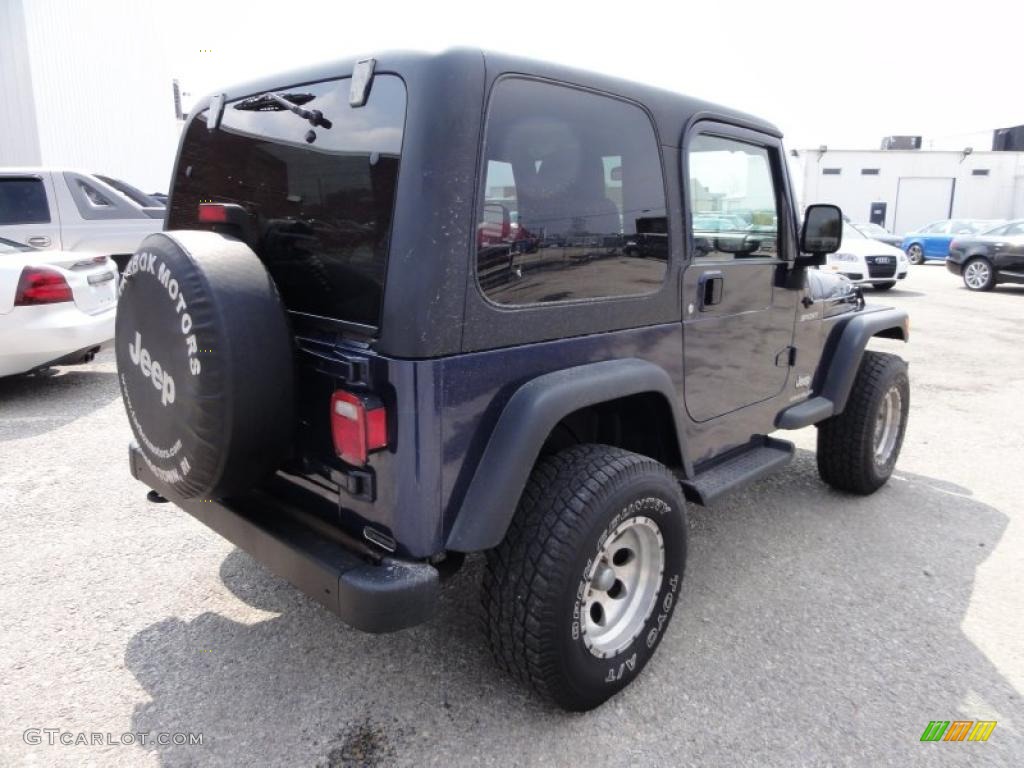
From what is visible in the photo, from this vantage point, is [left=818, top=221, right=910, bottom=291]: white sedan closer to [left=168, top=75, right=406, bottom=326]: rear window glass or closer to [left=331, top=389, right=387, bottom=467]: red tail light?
[left=168, top=75, right=406, bottom=326]: rear window glass

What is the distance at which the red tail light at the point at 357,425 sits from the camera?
1952 millimetres

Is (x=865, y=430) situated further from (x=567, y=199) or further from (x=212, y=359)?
(x=212, y=359)

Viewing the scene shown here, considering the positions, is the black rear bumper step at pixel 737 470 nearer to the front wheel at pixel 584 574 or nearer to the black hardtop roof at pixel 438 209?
the front wheel at pixel 584 574

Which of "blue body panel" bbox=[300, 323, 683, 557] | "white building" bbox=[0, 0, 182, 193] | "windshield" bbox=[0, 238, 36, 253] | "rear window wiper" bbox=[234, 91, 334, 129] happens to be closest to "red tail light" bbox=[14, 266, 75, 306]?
"windshield" bbox=[0, 238, 36, 253]

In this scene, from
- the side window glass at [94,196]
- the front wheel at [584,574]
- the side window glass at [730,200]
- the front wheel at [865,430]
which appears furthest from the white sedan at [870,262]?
the front wheel at [584,574]

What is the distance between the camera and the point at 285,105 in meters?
2.26

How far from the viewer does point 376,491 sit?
2.04 meters

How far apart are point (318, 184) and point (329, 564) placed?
115cm

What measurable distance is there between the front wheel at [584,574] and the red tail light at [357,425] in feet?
1.73

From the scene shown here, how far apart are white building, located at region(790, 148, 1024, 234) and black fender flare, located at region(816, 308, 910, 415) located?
32.3 meters

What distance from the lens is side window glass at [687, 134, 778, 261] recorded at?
2.84 m

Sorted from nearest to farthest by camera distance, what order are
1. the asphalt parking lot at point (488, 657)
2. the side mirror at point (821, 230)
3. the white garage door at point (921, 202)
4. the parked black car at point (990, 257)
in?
the asphalt parking lot at point (488, 657) < the side mirror at point (821, 230) < the parked black car at point (990, 257) < the white garage door at point (921, 202)

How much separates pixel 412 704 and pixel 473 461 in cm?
95

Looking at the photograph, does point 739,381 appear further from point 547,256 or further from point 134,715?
point 134,715
